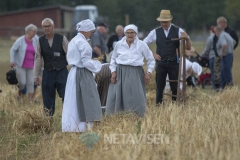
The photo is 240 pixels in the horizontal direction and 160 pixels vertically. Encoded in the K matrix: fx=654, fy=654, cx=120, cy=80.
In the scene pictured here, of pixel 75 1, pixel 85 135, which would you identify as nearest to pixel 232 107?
pixel 85 135

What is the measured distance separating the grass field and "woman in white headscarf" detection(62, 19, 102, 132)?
0.69ft

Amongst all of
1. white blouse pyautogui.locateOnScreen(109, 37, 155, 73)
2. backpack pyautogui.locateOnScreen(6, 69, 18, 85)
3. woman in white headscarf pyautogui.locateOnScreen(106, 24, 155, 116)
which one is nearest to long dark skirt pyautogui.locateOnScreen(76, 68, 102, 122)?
woman in white headscarf pyautogui.locateOnScreen(106, 24, 155, 116)

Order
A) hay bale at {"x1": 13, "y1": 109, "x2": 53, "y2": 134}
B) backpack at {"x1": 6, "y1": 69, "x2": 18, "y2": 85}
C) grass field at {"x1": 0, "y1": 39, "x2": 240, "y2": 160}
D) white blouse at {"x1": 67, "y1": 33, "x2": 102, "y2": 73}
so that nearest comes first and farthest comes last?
grass field at {"x1": 0, "y1": 39, "x2": 240, "y2": 160} → white blouse at {"x1": 67, "y1": 33, "x2": 102, "y2": 73} → hay bale at {"x1": 13, "y1": 109, "x2": 53, "y2": 134} → backpack at {"x1": 6, "y1": 69, "x2": 18, "y2": 85}

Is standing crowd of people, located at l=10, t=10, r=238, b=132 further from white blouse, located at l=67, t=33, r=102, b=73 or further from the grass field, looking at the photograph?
the grass field

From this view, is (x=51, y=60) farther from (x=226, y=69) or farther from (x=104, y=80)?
(x=226, y=69)

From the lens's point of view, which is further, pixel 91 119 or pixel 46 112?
pixel 46 112

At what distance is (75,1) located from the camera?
77312 millimetres

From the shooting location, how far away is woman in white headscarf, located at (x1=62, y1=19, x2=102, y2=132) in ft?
31.3

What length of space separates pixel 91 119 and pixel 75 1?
6867 cm

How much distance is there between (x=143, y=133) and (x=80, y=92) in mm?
1684

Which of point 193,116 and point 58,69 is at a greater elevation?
point 58,69

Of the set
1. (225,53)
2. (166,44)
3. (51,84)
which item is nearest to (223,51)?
(225,53)

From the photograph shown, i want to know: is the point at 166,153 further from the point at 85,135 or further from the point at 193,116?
the point at 193,116

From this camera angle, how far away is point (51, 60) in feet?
35.6
